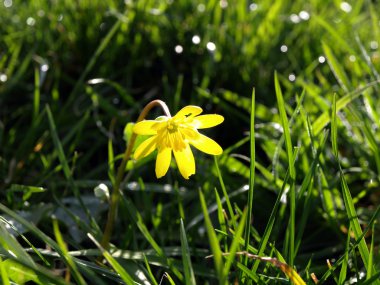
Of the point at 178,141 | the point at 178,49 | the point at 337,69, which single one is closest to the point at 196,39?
the point at 178,49

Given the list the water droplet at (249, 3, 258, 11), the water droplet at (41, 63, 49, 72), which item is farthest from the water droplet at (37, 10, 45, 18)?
the water droplet at (249, 3, 258, 11)

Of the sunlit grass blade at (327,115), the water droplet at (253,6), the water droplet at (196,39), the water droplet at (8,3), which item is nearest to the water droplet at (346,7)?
the water droplet at (253,6)

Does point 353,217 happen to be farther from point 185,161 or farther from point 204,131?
point 204,131

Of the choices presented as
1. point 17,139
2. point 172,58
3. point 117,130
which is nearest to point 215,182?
point 117,130

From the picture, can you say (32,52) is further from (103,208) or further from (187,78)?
(103,208)

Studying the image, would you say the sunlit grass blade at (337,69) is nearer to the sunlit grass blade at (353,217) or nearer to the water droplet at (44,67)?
the sunlit grass blade at (353,217)

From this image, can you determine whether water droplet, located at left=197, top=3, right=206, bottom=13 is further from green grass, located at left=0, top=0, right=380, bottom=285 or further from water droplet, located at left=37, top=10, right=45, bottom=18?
water droplet, located at left=37, top=10, right=45, bottom=18

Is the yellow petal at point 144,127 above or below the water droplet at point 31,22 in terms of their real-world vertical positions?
above
